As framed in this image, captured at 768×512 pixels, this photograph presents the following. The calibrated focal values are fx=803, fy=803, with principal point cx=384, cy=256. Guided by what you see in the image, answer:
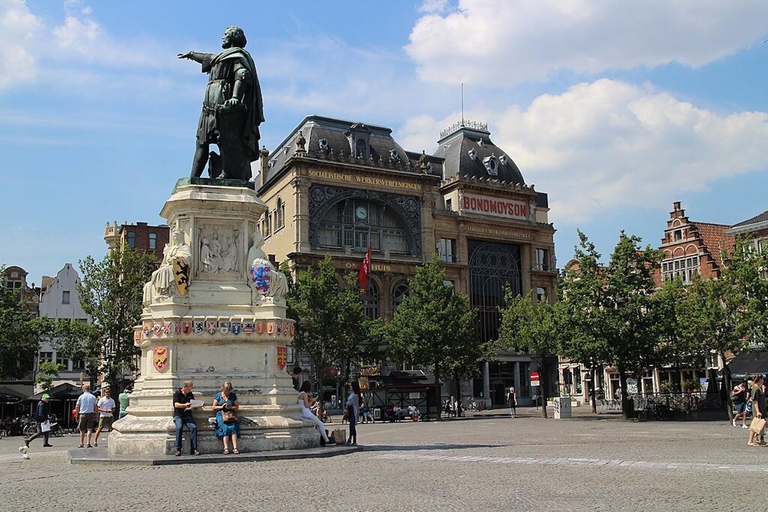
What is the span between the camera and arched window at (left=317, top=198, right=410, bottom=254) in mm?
60344

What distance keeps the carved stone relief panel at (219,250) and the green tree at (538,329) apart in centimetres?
2325

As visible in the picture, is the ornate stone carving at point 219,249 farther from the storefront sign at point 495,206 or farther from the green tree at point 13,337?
the storefront sign at point 495,206

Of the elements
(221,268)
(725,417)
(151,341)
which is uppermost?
(221,268)

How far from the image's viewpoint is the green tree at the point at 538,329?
37969mm

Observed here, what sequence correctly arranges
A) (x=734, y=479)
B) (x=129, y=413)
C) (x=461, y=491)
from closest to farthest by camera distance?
(x=461, y=491) < (x=734, y=479) < (x=129, y=413)

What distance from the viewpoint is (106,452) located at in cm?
1616

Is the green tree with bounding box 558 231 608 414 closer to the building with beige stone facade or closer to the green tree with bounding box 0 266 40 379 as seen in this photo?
the building with beige stone facade

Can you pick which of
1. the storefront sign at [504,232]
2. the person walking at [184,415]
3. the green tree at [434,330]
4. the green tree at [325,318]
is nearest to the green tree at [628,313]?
the green tree at [434,330]

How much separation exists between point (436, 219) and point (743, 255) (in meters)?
31.3

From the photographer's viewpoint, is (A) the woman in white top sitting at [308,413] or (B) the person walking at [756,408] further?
(B) the person walking at [756,408]

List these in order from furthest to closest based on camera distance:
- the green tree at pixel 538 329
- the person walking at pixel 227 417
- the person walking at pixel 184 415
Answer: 1. the green tree at pixel 538 329
2. the person walking at pixel 227 417
3. the person walking at pixel 184 415

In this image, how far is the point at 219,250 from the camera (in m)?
16.7

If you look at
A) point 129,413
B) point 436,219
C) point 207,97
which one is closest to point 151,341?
point 129,413

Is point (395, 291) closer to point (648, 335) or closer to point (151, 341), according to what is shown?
point (648, 335)
